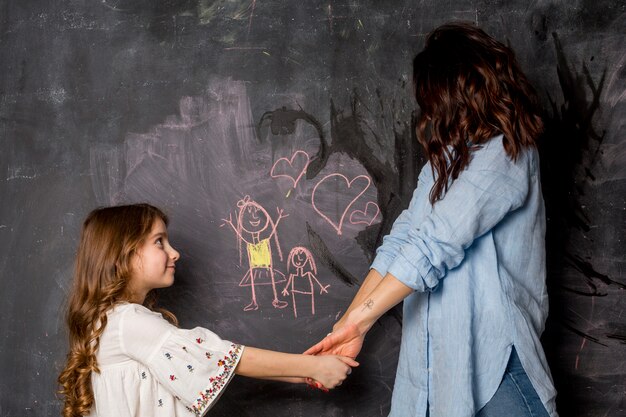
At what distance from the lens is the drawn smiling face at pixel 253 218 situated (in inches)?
92.7

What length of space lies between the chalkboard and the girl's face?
0.46 m

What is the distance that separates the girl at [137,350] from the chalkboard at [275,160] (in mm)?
487

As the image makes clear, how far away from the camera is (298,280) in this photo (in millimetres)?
2348

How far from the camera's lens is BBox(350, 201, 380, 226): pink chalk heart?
232 cm

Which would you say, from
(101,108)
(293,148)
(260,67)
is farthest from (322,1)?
(101,108)

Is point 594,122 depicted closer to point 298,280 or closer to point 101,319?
point 298,280

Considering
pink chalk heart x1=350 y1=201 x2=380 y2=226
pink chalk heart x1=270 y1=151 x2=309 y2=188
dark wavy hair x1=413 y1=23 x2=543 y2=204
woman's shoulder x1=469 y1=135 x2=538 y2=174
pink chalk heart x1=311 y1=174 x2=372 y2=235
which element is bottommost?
pink chalk heart x1=350 y1=201 x2=380 y2=226

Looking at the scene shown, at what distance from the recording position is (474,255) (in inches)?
60.6

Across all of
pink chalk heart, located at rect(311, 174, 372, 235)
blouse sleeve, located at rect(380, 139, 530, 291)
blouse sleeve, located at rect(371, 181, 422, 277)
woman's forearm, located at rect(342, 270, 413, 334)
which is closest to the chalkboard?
pink chalk heart, located at rect(311, 174, 372, 235)

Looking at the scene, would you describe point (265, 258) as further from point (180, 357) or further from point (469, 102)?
point (469, 102)

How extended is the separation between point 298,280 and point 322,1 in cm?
94

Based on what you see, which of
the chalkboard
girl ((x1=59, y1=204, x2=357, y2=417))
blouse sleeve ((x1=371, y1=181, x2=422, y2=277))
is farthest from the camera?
the chalkboard

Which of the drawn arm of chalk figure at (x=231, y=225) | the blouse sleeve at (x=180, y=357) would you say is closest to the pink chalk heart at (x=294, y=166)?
the drawn arm of chalk figure at (x=231, y=225)

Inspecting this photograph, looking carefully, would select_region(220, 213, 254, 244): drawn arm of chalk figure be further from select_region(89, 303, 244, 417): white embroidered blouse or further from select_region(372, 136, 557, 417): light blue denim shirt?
select_region(372, 136, 557, 417): light blue denim shirt
